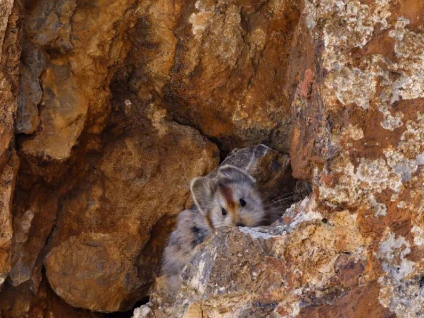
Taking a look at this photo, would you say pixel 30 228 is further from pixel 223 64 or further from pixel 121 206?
pixel 223 64

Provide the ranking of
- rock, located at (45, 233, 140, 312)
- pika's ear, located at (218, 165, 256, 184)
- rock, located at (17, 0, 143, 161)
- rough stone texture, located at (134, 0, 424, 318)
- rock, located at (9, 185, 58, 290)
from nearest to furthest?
rough stone texture, located at (134, 0, 424, 318) < rock, located at (17, 0, 143, 161) < rock, located at (9, 185, 58, 290) < rock, located at (45, 233, 140, 312) < pika's ear, located at (218, 165, 256, 184)

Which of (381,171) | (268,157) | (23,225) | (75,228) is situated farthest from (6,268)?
(381,171)

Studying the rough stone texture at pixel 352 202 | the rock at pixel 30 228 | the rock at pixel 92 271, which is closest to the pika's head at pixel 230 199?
the rock at pixel 92 271

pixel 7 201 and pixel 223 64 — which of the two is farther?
pixel 223 64

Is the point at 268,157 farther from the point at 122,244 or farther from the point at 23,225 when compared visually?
the point at 23,225

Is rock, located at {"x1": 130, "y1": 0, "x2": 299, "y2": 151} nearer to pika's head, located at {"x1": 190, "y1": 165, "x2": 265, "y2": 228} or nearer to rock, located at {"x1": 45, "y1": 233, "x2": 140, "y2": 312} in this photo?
pika's head, located at {"x1": 190, "y1": 165, "x2": 265, "y2": 228}

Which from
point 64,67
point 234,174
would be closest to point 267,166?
point 234,174

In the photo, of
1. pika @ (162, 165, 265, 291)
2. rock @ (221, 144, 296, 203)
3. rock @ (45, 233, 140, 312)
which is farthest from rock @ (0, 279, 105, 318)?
rock @ (221, 144, 296, 203)
